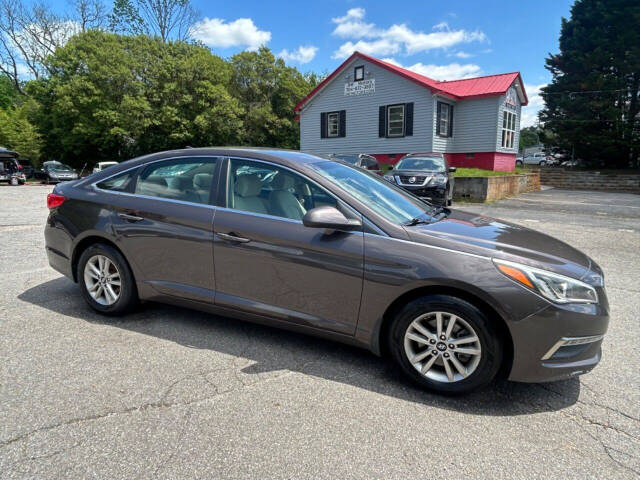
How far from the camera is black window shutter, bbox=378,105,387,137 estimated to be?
21.2 meters

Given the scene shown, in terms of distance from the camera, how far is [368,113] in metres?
21.8

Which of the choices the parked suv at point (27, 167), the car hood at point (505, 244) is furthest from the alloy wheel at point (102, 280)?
the parked suv at point (27, 167)

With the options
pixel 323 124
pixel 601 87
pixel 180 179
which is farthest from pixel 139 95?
pixel 601 87

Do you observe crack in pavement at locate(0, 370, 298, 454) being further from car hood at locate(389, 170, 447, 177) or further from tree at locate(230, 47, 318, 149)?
tree at locate(230, 47, 318, 149)

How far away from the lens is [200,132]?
29.6 metres

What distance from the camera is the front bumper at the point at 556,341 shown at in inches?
94.2

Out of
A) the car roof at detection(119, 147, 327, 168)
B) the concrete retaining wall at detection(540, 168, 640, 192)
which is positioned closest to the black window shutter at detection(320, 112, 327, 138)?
the concrete retaining wall at detection(540, 168, 640, 192)

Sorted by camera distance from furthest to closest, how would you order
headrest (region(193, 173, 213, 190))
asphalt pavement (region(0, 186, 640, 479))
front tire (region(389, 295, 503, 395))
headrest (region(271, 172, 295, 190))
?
headrest (region(193, 173, 213, 190)) → headrest (region(271, 172, 295, 190)) → front tire (region(389, 295, 503, 395)) → asphalt pavement (region(0, 186, 640, 479))

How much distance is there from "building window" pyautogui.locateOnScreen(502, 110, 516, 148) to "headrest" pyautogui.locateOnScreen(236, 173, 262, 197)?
829 inches

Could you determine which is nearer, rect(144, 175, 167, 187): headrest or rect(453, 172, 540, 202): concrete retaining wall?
rect(144, 175, 167, 187): headrest

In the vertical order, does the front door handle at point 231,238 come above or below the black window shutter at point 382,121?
below

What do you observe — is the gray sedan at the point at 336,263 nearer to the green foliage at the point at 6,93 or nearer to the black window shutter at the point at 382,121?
the black window shutter at the point at 382,121

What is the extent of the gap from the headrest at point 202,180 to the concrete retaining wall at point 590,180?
25882 millimetres

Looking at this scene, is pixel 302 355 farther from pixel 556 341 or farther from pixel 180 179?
pixel 180 179
